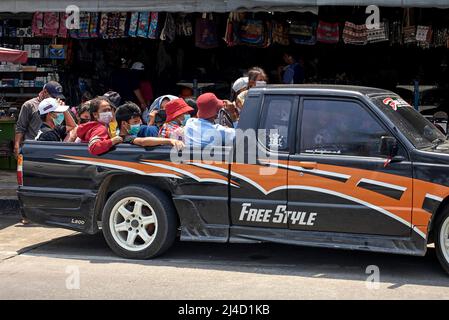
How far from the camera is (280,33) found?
1222 cm

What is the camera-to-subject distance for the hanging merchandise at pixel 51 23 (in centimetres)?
1220

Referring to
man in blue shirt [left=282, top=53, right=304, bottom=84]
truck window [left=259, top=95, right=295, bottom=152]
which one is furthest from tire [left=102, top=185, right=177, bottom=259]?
man in blue shirt [left=282, top=53, right=304, bottom=84]

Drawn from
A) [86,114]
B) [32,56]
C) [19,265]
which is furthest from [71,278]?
[32,56]

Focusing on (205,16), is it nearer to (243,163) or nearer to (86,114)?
(86,114)

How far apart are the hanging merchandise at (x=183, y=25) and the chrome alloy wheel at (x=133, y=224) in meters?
5.80

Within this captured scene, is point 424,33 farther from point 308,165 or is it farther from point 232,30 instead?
point 308,165

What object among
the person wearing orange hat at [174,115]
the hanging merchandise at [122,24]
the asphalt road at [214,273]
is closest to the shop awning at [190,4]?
the hanging merchandise at [122,24]

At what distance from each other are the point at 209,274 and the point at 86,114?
10.5ft

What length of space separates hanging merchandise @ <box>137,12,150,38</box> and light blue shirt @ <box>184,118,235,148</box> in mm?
5126

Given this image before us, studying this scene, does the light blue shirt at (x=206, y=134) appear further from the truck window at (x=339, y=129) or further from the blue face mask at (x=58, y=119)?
the blue face mask at (x=58, y=119)

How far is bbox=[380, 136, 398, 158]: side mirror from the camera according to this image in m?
6.26

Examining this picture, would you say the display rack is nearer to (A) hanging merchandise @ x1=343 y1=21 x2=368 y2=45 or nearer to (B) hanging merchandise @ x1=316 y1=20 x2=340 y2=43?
(B) hanging merchandise @ x1=316 y1=20 x2=340 y2=43

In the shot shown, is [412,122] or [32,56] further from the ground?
[32,56]

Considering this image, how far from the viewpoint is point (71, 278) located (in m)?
6.59
